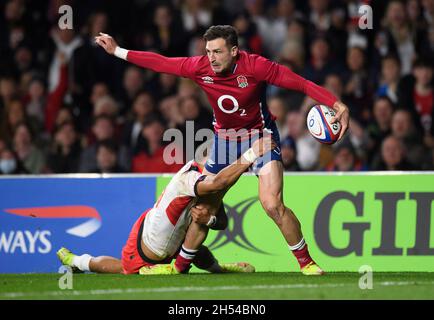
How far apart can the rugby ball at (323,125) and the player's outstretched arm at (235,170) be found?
38 cm

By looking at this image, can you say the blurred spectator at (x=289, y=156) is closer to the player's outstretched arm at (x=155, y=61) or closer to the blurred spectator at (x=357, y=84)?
the blurred spectator at (x=357, y=84)

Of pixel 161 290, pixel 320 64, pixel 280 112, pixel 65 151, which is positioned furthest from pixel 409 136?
pixel 161 290

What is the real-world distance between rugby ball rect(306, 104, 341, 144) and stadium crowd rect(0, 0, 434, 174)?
8.67 ft

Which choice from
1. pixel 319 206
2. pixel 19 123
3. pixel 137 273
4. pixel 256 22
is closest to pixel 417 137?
pixel 319 206

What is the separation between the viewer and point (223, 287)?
8.02 m

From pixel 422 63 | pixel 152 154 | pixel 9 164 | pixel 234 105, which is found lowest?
pixel 9 164

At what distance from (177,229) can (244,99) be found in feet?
4.23

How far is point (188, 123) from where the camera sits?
1195 cm

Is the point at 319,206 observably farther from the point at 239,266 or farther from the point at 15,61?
the point at 15,61

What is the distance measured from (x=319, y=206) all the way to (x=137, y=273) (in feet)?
6.27

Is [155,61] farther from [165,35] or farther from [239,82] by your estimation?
[165,35]

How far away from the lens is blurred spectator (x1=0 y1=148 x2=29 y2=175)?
40.5 ft

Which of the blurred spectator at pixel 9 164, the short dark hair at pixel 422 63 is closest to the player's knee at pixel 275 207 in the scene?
the short dark hair at pixel 422 63

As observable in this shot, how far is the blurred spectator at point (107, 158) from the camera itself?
38.9ft
